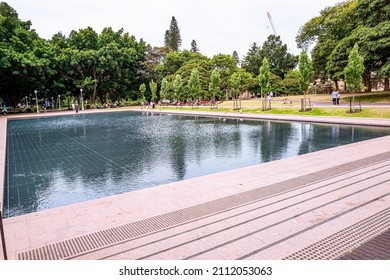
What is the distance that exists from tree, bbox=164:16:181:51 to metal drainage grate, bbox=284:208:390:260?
76815 mm

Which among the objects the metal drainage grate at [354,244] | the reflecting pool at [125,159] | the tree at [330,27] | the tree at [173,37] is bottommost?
the metal drainage grate at [354,244]

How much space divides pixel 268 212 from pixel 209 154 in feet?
18.8

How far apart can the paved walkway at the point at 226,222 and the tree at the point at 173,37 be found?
74869mm

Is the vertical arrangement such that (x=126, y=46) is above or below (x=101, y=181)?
above

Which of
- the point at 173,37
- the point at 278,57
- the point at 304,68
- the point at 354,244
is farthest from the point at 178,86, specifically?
the point at 173,37

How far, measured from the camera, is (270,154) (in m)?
9.53

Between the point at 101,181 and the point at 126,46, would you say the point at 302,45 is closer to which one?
the point at 126,46

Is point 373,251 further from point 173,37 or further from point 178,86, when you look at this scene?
point 173,37

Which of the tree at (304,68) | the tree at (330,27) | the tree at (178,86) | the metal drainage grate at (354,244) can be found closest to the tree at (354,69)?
the tree at (304,68)

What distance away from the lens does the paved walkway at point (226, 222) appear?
11.3ft

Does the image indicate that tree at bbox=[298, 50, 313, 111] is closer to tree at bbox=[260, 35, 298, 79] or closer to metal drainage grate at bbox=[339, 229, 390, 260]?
metal drainage grate at bbox=[339, 229, 390, 260]

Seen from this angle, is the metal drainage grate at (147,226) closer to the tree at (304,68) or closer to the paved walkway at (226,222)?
the paved walkway at (226,222)
